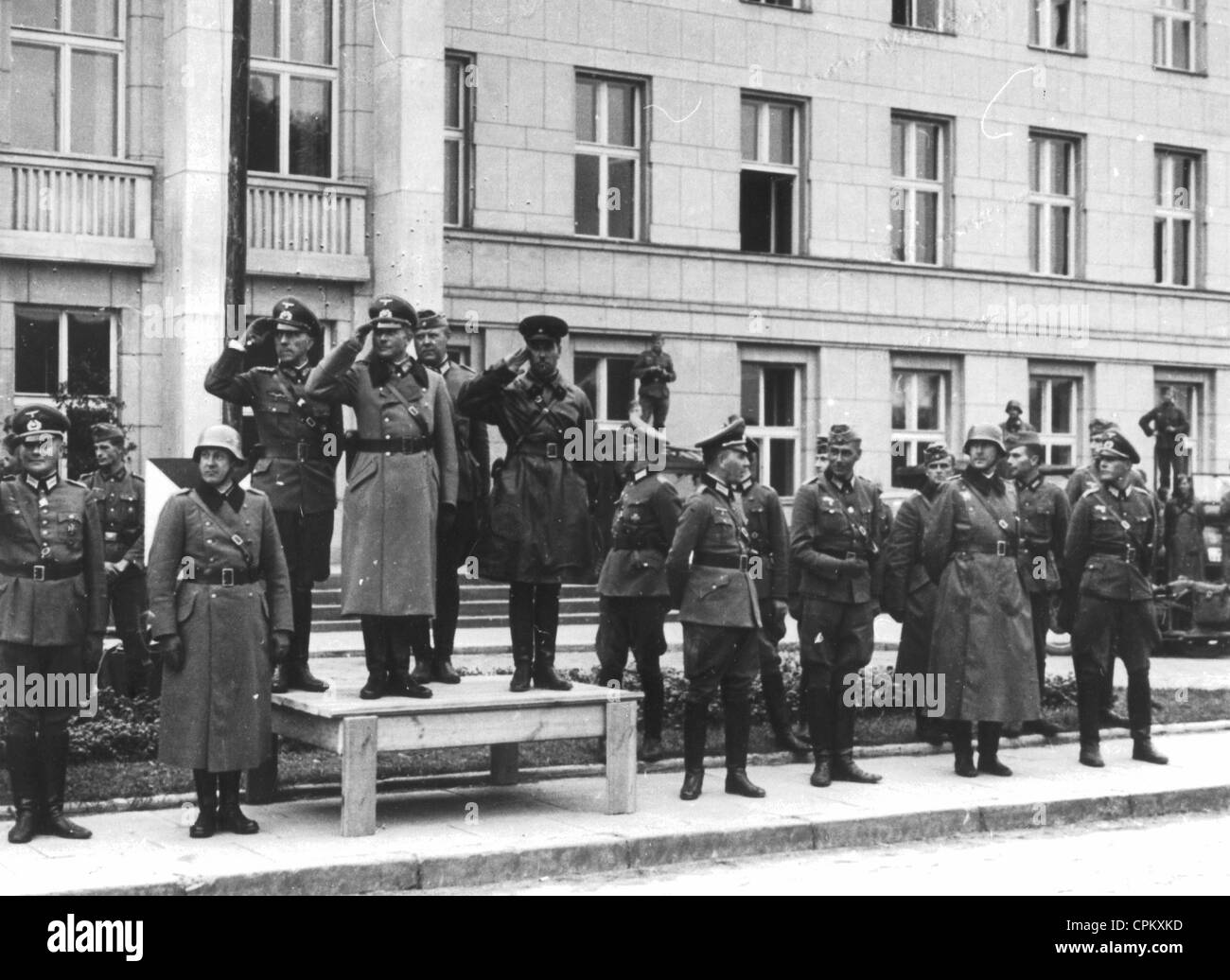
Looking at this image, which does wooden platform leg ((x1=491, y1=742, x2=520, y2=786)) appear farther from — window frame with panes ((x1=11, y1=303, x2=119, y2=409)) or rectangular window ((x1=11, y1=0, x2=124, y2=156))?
rectangular window ((x1=11, y1=0, x2=124, y2=156))

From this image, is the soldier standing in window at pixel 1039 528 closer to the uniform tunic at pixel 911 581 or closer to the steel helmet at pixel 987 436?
the uniform tunic at pixel 911 581

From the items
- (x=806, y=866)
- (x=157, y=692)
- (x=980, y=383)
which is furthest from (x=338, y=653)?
(x=980, y=383)

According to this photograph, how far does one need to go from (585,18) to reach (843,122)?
4.88 metres

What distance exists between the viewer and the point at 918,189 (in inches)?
1164

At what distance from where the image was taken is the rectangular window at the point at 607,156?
2638 centimetres

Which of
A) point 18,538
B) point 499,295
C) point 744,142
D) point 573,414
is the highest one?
point 744,142

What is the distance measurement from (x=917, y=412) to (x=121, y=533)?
1736cm

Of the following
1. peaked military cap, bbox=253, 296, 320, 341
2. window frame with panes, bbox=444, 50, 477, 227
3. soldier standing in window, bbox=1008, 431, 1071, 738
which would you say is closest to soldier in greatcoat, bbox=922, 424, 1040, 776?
soldier standing in window, bbox=1008, 431, 1071, 738

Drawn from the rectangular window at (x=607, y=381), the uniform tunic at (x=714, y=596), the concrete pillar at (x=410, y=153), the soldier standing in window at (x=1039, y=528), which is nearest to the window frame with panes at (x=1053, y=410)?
the rectangular window at (x=607, y=381)

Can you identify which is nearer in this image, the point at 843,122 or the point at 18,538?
the point at 18,538

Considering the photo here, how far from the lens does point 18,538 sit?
9578 mm

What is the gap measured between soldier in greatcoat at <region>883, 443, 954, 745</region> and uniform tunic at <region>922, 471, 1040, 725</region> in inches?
37.2

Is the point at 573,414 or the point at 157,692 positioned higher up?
the point at 573,414
